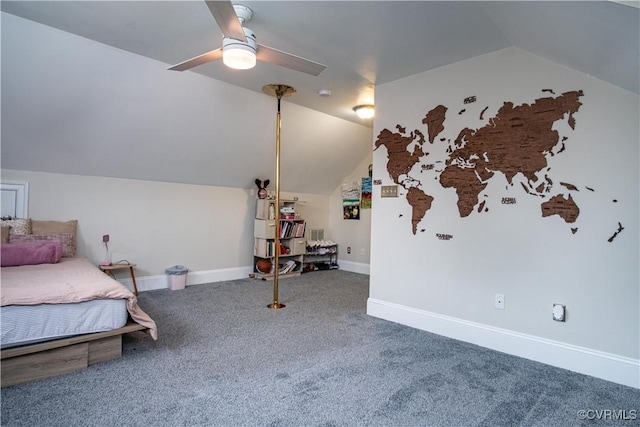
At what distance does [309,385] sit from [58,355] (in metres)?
1.56

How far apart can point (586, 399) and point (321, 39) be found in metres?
2.93

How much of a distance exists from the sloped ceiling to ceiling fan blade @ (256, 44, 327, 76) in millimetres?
259

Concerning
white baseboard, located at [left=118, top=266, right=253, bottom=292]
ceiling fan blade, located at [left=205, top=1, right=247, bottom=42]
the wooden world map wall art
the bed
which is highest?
ceiling fan blade, located at [left=205, top=1, right=247, bottom=42]

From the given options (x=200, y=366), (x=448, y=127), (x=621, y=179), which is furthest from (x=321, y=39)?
(x=200, y=366)

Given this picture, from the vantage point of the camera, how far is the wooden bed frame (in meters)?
2.02

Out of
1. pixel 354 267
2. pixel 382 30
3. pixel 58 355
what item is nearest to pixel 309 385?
pixel 58 355

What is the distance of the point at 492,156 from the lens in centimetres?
286

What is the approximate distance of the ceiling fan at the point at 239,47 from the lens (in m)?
1.79

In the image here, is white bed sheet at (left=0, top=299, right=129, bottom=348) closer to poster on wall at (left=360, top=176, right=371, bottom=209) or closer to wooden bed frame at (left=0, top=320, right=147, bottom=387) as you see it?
wooden bed frame at (left=0, top=320, right=147, bottom=387)

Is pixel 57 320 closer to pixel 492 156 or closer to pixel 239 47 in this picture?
pixel 239 47

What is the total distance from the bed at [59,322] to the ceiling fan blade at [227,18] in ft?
5.89

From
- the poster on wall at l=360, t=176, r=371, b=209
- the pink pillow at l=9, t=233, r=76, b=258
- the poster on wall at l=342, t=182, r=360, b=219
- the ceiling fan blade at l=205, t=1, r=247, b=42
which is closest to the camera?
the ceiling fan blade at l=205, t=1, r=247, b=42

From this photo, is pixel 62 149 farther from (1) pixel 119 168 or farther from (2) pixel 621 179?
(2) pixel 621 179

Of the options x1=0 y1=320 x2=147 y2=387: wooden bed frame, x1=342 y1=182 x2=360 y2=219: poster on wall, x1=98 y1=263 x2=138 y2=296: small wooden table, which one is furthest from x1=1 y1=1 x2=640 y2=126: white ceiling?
x1=342 y1=182 x2=360 y2=219: poster on wall
